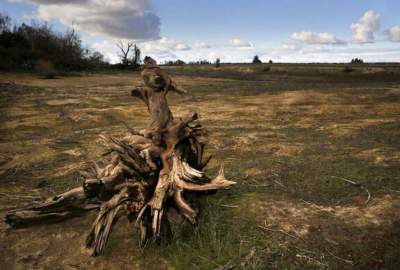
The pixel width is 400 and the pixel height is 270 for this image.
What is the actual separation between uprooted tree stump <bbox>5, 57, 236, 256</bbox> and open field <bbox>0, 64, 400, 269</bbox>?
0.19m

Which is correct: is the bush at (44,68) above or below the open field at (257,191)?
above

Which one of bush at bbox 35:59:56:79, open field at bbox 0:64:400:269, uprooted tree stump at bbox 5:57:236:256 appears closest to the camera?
open field at bbox 0:64:400:269

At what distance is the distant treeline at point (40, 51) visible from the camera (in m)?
30.9

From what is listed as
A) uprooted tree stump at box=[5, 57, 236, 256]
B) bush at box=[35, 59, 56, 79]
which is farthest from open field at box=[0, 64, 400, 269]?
bush at box=[35, 59, 56, 79]

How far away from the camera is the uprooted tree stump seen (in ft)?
14.3

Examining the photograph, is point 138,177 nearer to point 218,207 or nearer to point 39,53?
point 218,207

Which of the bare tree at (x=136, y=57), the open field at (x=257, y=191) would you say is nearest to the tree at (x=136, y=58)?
the bare tree at (x=136, y=57)

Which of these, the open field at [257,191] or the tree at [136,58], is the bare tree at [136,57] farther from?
the open field at [257,191]

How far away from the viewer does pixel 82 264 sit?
4074mm

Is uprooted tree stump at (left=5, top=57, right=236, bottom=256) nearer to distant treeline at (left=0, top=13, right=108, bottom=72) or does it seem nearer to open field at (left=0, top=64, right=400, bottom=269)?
open field at (left=0, top=64, right=400, bottom=269)

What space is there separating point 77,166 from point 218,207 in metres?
3.53

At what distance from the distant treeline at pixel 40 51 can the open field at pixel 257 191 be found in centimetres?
1981

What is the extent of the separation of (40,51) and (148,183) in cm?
3297

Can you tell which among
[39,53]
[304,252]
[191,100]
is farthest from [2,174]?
[39,53]
